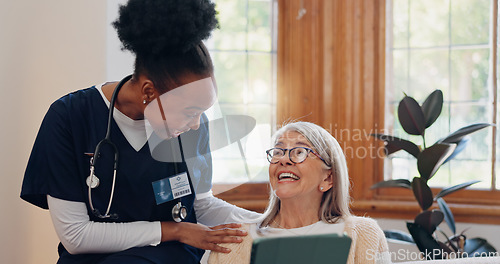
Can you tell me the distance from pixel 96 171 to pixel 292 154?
0.59 m

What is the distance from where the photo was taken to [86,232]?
4.39 feet

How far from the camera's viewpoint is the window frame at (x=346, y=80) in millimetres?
2691

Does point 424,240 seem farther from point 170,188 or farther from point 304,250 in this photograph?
point 304,250

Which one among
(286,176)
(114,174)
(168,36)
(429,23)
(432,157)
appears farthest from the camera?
(429,23)

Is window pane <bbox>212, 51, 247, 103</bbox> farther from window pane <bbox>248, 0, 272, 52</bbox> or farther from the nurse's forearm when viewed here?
the nurse's forearm

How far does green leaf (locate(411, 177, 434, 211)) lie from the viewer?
2199 millimetres

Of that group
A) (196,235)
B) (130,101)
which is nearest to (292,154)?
(196,235)

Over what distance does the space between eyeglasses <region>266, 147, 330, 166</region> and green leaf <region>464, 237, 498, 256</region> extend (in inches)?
45.7

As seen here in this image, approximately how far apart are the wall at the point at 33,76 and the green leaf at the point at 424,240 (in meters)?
1.50

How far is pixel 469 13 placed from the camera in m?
2.69

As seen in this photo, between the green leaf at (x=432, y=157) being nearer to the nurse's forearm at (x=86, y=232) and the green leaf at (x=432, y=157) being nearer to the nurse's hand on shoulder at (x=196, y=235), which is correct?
the nurse's hand on shoulder at (x=196, y=235)

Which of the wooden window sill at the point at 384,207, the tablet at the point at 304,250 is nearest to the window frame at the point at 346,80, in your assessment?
the wooden window sill at the point at 384,207

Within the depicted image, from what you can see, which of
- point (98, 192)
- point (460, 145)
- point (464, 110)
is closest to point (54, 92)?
point (98, 192)

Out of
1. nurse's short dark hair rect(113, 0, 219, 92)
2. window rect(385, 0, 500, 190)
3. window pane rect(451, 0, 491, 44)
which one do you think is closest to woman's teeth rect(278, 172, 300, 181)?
nurse's short dark hair rect(113, 0, 219, 92)
